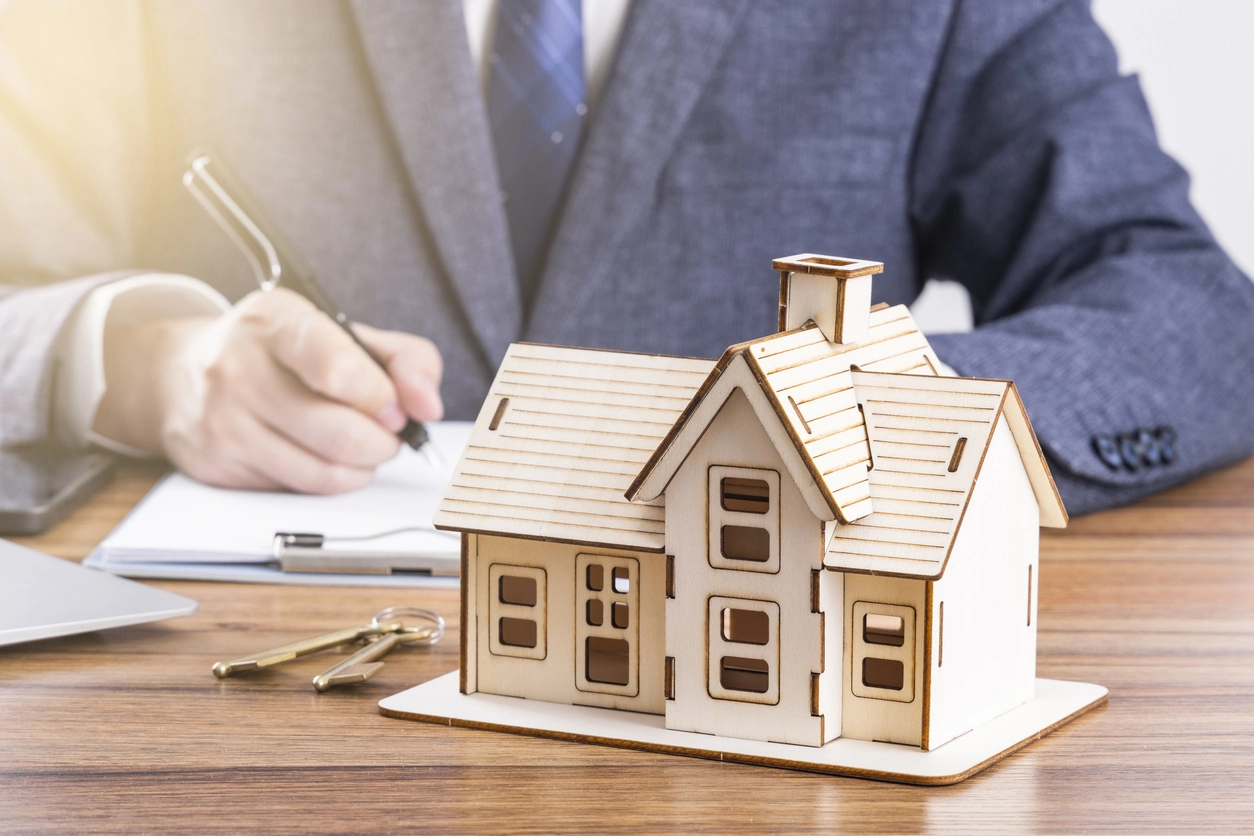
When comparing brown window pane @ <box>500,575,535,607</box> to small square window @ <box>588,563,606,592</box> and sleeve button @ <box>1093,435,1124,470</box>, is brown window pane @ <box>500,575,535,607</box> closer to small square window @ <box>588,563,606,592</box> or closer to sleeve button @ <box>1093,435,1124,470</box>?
small square window @ <box>588,563,606,592</box>

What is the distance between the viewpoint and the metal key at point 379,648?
58cm

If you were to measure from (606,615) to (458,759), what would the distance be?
88 mm

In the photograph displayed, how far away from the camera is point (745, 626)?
0.56 metres

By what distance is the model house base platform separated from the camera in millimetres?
478

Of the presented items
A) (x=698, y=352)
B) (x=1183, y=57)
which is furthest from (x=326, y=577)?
(x=1183, y=57)

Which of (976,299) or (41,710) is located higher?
(976,299)

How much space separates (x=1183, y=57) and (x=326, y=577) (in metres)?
1.72

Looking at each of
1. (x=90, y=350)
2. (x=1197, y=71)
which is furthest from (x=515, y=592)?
(x=1197, y=71)

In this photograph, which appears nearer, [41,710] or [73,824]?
[73,824]

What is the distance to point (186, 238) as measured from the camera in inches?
54.5

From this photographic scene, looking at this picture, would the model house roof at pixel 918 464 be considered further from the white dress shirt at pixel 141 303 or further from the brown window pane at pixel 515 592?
the white dress shirt at pixel 141 303

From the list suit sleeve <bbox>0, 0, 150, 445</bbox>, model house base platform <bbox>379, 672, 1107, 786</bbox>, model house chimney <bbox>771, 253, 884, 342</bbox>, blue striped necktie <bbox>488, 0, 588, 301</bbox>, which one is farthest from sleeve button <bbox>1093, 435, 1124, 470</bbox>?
suit sleeve <bbox>0, 0, 150, 445</bbox>

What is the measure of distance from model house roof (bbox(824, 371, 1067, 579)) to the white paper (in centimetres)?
34

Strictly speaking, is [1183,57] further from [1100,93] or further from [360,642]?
[360,642]
